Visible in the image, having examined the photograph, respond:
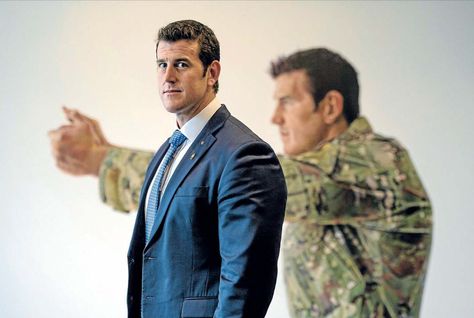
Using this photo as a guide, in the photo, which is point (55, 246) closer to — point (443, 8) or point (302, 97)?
point (302, 97)

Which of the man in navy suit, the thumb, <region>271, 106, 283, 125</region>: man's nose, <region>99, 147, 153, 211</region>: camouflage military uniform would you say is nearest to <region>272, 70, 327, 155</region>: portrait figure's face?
<region>271, 106, 283, 125</region>: man's nose

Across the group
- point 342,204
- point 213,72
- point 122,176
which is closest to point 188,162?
point 213,72

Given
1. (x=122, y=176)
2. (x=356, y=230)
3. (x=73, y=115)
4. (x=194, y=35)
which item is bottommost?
(x=356, y=230)

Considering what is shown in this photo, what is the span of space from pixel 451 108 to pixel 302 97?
1.89 feet

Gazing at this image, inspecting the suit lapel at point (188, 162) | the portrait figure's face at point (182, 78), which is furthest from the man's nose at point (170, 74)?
the suit lapel at point (188, 162)

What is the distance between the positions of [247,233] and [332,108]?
59.0 inches

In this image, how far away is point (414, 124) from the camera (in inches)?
95.3

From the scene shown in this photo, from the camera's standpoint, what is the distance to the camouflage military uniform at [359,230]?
92.7 inches

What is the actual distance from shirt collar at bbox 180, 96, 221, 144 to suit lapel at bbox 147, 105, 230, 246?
15mm

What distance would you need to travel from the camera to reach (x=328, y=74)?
246 centimetres

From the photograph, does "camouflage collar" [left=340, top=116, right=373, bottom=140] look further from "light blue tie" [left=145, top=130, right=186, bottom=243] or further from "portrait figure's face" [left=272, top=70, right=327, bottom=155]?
"light blue tie" [left=145, top=130, right=186, bottom=243]

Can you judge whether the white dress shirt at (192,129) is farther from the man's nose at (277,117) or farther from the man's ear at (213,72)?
the man's nose at (277,117)

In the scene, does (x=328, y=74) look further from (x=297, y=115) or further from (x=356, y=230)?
(x=356, y=230)

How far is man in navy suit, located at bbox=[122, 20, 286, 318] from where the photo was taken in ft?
3.40
